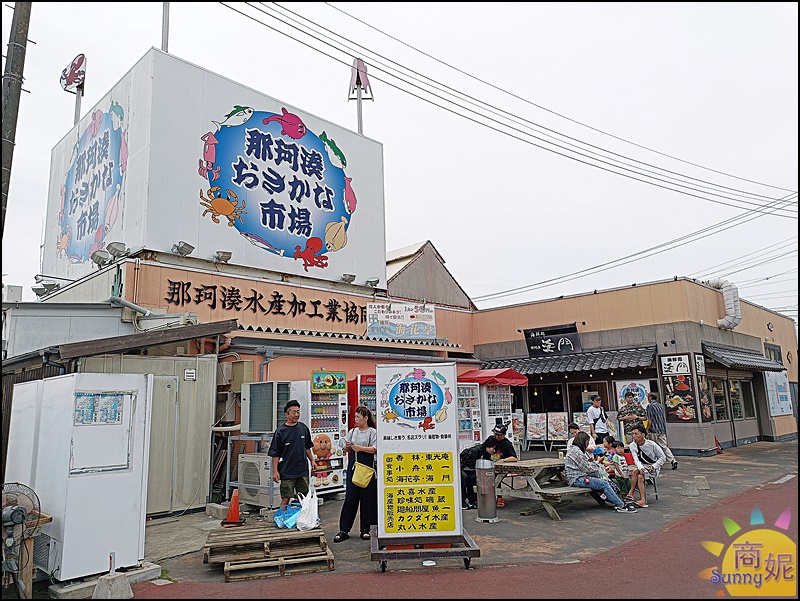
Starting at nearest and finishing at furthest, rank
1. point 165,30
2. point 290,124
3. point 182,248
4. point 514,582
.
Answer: point 514,582 < point 182,248 < point 165,30 < point 290,124

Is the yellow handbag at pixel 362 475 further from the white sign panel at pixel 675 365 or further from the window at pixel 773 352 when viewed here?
the window at pixel 773 352

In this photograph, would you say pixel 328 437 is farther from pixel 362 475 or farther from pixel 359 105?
pixel 359 105

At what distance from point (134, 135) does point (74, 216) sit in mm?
4764

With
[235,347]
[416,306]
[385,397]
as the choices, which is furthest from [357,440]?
[416,306]

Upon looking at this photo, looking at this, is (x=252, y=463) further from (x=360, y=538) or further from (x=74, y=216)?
(x=74, y=216)

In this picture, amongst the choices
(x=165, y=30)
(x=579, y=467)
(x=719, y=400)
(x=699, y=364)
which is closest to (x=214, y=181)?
(x=165, y=30)

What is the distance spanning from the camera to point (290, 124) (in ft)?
53.9

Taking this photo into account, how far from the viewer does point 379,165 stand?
62.1 ft

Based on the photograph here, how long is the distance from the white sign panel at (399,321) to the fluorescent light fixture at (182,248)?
4.78 m

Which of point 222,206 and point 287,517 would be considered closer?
point 287,517

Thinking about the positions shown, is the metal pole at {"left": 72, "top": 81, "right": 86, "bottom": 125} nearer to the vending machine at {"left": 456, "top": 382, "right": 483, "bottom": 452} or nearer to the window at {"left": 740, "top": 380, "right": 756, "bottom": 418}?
the vending machine at {"left": 456, "top": 382, "right": 483, "bottom": 452}

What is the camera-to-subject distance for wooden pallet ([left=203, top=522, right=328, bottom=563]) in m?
6.65

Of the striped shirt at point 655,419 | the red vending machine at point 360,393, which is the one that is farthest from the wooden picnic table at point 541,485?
the striped shirt at point 655,419

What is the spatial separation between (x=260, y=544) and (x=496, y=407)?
10793mm
